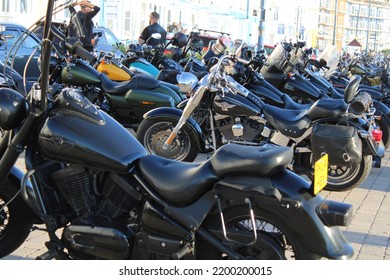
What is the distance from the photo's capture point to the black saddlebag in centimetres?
674

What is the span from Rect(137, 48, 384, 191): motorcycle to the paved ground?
0.30 m

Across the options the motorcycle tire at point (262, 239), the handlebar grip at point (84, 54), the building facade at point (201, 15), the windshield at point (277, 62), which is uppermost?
the handlebar grip at point (84, 54)

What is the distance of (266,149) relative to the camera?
3.75 m

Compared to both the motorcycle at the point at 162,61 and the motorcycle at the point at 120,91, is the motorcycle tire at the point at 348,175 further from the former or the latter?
the motorcycle at the point at 162,61

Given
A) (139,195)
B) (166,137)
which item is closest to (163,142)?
(166,137)

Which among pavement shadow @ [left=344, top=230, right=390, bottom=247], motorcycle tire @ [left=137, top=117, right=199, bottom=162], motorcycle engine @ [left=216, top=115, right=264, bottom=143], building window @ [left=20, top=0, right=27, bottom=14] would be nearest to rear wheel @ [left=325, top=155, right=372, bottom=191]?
motorcycle engine @ [left=216, top=115, right=264, bottom=143]

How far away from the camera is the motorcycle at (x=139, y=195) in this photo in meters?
3.59

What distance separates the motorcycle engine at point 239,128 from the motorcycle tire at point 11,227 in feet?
11.4

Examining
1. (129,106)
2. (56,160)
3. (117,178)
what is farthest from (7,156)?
(129,106)

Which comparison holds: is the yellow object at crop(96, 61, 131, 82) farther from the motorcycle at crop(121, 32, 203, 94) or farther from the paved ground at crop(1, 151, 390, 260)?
the paved ground at crop(1, 151, 390, 260)

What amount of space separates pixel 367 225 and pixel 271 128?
1701 millimetres

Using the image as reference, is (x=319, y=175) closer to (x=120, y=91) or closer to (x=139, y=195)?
(x=139, y=195)

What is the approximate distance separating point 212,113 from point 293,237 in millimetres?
4206

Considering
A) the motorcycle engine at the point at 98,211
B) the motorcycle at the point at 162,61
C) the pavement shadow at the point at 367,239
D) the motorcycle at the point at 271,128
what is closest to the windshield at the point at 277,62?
the motorcycle at the point at 162,61
